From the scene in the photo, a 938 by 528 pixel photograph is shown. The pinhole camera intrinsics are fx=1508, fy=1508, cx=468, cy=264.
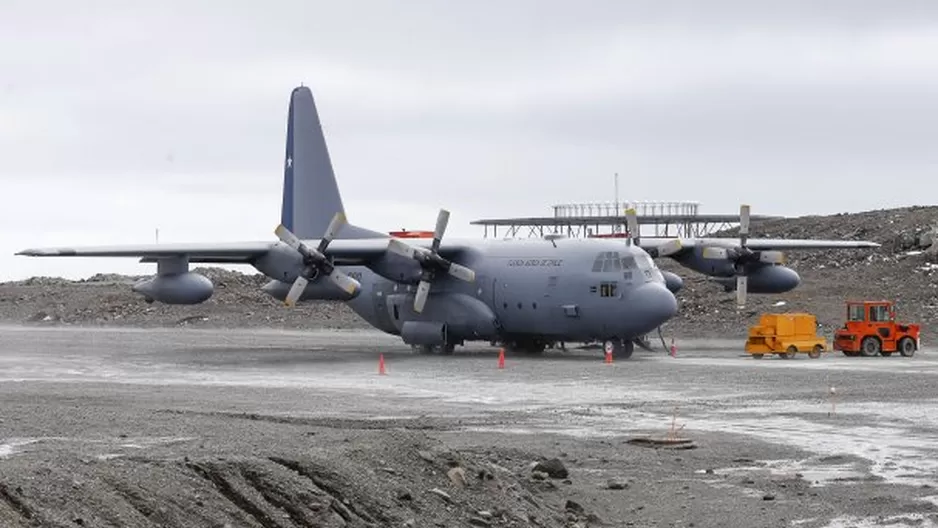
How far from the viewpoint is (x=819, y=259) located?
75.2 m

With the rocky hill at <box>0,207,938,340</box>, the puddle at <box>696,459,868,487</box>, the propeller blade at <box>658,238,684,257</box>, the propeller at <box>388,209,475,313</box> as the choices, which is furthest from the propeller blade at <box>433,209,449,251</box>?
the puddle at <box>696,459,868,487</box>

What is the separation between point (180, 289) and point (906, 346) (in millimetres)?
21808

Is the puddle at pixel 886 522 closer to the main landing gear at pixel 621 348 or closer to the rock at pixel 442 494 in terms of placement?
the rock at pixel 442 494

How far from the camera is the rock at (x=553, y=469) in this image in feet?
61.5

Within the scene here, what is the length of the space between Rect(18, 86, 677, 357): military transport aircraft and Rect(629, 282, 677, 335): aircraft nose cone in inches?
1.1

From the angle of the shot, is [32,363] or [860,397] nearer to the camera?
[860,397]

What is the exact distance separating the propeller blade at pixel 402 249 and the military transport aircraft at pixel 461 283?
0.03 metres

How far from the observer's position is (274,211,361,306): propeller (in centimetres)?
4453

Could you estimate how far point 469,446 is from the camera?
21234 mm

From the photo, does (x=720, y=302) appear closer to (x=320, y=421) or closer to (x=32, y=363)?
(x=32, y=363)

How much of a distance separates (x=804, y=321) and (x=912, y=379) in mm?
10944

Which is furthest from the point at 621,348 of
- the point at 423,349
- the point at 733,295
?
the point at 733,295

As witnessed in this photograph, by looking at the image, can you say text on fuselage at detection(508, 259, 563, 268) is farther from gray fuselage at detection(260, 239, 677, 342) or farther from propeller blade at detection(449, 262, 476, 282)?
propeller blade at detection(449, 262, 476, 282)

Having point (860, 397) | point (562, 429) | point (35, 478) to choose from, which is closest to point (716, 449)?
point (562, 429)
